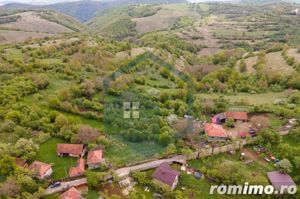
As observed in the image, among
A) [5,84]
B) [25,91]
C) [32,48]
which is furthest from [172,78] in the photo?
[32,48]

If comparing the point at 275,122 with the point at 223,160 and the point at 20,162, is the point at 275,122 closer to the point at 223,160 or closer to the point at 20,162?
the point at 223,160

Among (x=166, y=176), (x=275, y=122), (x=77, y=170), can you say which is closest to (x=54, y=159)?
(x=77, y=170)

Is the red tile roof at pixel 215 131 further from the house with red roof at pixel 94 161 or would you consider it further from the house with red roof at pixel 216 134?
the house with red roof at pixel 94 161

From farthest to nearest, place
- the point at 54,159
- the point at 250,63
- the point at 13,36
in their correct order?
the point at 13,36
the point at 250,63
the point at 54,159

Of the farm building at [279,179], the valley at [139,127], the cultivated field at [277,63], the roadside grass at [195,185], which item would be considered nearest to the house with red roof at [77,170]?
the valley at [139,127]

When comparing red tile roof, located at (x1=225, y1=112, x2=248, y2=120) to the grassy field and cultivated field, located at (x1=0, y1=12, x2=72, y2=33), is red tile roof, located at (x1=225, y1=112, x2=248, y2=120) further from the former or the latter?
cultivated field, located at (x1=0, y1=12, x2=72, y2=33)

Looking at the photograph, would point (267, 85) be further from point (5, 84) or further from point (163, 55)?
point (5, 84)

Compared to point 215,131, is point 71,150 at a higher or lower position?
lower
